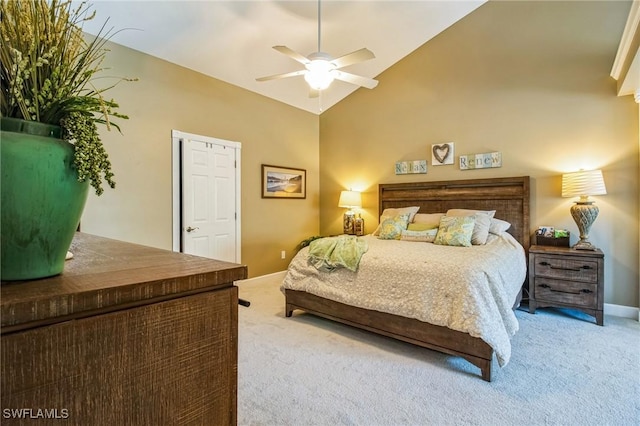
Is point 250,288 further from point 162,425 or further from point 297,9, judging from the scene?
point 162,425

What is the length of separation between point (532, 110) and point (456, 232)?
6.36ft

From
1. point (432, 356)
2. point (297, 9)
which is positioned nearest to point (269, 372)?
point (432, 356)

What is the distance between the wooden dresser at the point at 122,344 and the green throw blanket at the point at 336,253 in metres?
2.30

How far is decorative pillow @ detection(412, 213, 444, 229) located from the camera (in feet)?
13.8

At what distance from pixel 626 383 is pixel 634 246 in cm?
197

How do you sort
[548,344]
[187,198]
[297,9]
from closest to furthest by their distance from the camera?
[548,344] → [297,9] → [187,198]

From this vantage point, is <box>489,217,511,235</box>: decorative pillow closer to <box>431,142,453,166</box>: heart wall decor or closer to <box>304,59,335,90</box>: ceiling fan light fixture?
<box>431,142,453,166</box>: heart wall decor

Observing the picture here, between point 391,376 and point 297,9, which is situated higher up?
point 297,9

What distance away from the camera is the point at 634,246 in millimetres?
3414

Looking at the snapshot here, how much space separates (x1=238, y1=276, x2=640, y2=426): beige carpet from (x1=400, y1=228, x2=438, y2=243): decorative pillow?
129 cm

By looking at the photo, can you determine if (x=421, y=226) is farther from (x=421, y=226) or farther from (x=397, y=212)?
(x=397, y=212)

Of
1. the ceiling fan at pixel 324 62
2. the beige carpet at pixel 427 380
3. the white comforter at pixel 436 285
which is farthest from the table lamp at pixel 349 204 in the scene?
the beige carpet at pixel 427 380

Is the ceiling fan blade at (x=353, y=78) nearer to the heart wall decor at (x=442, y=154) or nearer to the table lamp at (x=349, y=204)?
the heart wall decor at (x=442, y=154)

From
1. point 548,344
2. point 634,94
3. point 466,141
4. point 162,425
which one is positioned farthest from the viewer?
point 466,141
